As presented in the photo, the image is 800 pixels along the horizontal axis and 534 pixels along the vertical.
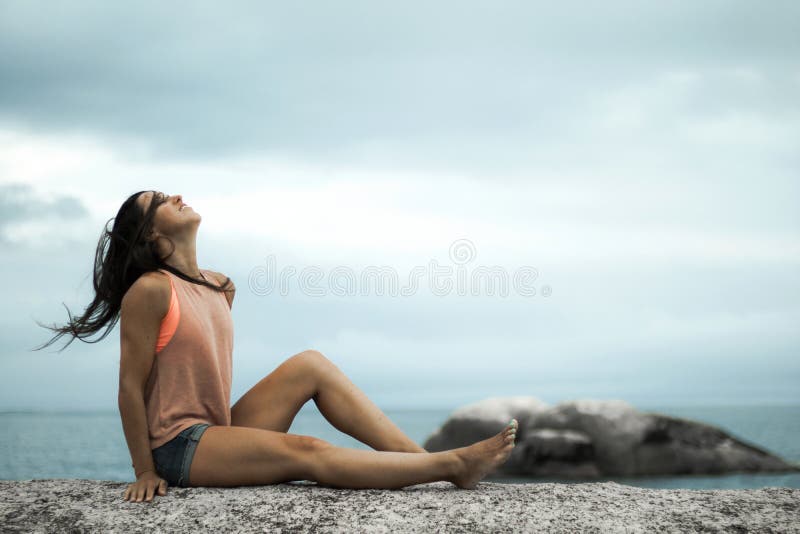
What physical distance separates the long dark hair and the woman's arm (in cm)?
22

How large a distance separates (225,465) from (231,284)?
1060mm

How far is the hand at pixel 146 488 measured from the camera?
3.43 m

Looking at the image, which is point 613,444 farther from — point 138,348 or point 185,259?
point 138,348

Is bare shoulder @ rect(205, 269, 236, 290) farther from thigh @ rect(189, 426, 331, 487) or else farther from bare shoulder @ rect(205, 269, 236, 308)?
thigh @ rect(189, 426, 331, 487)

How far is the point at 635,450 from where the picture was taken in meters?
13.4

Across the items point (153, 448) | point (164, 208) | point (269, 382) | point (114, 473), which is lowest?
point (114, 473)

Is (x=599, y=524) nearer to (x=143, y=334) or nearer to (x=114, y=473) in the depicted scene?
(x=143, y=334)

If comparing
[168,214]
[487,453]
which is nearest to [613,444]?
[487,453]

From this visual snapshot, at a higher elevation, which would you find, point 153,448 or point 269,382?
point 269,382

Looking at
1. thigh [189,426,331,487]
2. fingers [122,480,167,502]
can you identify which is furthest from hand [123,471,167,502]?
thigh [189,426,331,487]

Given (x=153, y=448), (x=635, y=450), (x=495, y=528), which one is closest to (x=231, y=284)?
(x=153, y=448)

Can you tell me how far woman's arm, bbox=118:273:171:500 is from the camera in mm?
3414

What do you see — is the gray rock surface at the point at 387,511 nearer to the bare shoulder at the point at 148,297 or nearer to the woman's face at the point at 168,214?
the bare shoulder at the point at 148,297

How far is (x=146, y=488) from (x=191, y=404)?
1.41 ft
